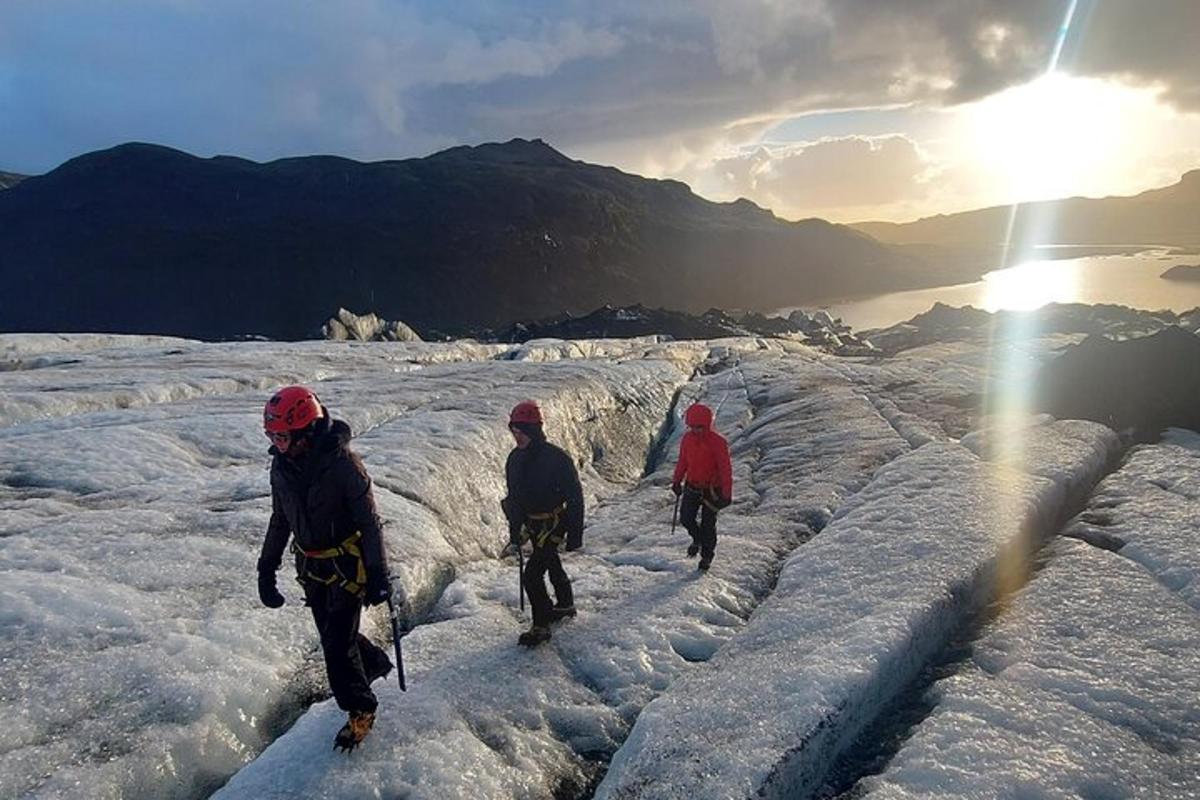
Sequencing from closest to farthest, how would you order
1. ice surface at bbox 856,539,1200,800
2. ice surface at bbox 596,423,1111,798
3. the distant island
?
ice surface at bbox 856,539,1200,800
ice surface at bbox 596,423,1111,798
the distant island

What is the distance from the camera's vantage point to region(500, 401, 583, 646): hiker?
9.66 m

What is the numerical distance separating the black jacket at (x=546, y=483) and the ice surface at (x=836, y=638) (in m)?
2.46

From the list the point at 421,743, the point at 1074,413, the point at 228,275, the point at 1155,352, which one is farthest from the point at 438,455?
the point at 228,275

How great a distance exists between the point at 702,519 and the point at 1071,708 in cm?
581

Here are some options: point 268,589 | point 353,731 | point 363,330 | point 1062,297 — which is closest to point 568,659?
point 353,731

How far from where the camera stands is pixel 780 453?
68.2ft

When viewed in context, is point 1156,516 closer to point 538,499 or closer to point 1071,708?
point 1071,708

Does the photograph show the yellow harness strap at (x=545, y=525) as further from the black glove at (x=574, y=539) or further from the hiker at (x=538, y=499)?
the black glove at (x=574, y=539)

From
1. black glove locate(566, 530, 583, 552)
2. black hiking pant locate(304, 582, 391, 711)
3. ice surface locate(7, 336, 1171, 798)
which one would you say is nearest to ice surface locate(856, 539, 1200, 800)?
ice surface locate(7, 336, 1171, 798)

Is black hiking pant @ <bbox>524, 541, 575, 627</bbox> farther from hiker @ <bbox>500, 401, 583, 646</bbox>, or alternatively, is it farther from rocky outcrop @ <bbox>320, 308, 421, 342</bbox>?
rocky outcrop @ <bbox>320, 308, 421, 342</bbox>

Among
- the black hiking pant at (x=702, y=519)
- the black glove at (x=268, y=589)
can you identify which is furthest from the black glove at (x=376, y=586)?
the black hiking pant at (x=702, y=519)

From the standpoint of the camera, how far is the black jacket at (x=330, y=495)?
7078 millimetres

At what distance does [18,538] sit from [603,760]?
9.66 m

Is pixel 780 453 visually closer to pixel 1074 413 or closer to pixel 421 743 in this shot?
pixel 1074 413
